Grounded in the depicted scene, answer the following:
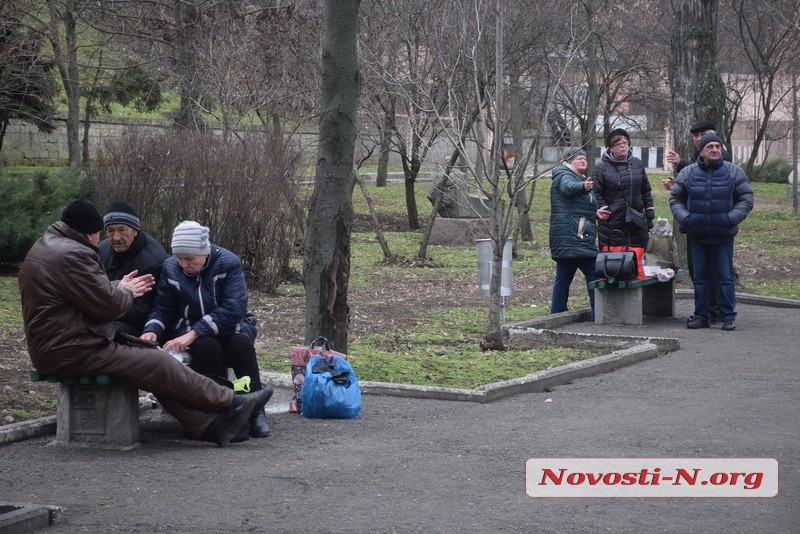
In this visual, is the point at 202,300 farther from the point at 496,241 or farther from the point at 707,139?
the point at 707,139

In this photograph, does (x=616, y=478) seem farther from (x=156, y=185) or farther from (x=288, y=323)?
(x=156, y=185)

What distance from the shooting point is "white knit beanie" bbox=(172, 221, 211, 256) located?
7594 millimetres

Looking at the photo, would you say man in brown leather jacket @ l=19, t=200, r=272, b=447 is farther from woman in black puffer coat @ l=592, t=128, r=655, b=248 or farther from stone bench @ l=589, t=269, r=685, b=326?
woman in black puffer coat @ l=592, t=128, r=655, b=248

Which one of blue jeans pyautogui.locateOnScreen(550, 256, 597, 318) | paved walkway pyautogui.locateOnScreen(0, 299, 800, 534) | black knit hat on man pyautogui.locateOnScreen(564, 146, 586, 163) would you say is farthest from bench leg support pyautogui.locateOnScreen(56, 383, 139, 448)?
blue jeans pyautogui.locateOnScreen(550, 256, 597, 318)

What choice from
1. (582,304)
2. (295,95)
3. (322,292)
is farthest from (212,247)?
(295,95)

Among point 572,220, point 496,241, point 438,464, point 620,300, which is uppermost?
point 572,220

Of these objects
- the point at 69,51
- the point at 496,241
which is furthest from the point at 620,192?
the point at 69,51

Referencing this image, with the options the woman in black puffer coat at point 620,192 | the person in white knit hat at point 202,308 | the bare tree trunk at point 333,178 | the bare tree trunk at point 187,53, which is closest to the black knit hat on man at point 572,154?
the woman in black puffer coat at point 620,192

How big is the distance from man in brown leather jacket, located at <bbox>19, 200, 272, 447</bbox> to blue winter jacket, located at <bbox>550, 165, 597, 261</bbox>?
6.22 metres

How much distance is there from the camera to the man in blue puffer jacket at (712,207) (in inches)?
470

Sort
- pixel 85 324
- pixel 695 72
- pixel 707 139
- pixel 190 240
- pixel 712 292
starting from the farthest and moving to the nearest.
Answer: pixel 695 72
pixel 712 292
pixel 707 139
pixel 190 240
pixel 85 324

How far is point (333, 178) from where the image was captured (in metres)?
8.93

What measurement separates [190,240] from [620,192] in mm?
6340

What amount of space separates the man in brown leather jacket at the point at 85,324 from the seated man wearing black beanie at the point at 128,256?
3.05 ft
